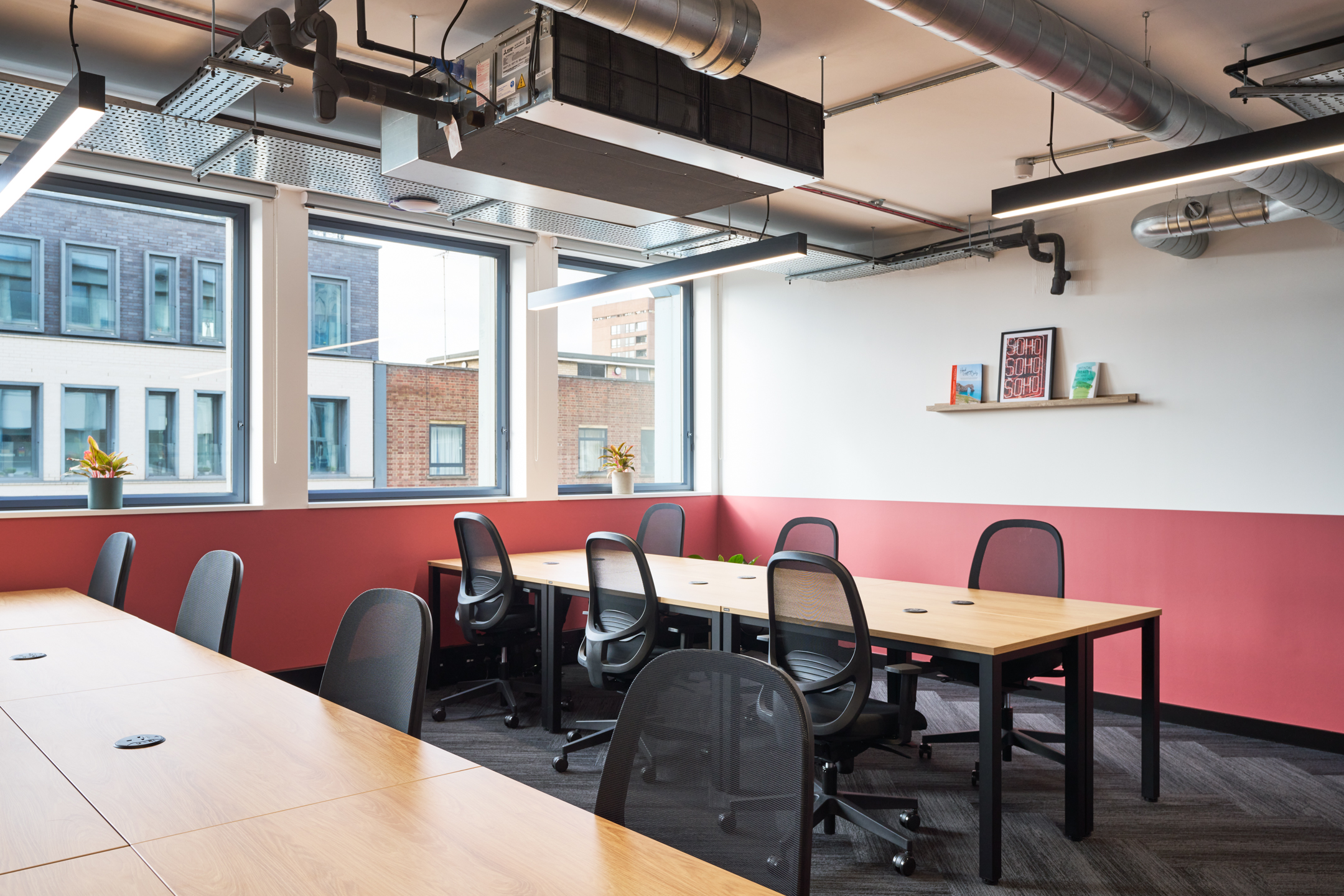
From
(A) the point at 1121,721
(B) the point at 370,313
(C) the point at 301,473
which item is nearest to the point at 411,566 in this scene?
(C) the point at 301,473

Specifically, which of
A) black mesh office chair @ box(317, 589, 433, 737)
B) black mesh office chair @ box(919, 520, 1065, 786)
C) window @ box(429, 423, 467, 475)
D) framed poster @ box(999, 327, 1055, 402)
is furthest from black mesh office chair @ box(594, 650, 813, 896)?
window @ box(429, 423, 467, 475)

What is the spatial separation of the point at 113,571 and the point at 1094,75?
4.31 m

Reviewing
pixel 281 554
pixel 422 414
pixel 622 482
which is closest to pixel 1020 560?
pixel 622 482

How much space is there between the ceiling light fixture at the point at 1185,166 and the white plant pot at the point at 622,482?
11.8 ft

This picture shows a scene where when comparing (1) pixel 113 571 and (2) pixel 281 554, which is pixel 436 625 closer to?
(2) pixel 281 554

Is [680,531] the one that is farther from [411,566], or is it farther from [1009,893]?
[1009,893]

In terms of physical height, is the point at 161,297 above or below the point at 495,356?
above

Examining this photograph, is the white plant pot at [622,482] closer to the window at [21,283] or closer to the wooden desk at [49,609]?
the wooden desk at [49,609]

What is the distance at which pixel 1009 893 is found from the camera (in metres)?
2.93

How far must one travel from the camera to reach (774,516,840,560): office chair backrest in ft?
17.2

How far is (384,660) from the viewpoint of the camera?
2.18 m

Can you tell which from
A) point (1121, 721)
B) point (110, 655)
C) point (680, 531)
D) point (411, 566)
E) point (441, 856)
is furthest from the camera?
point (680, 531)

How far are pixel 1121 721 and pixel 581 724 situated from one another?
9.53 ft

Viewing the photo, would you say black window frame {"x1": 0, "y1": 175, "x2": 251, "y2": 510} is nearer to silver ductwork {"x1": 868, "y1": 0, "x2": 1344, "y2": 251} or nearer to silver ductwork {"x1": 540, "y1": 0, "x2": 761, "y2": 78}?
silver ductwork {"x1": 540, "y1": 0, "x2": 761, "y2": 78}
